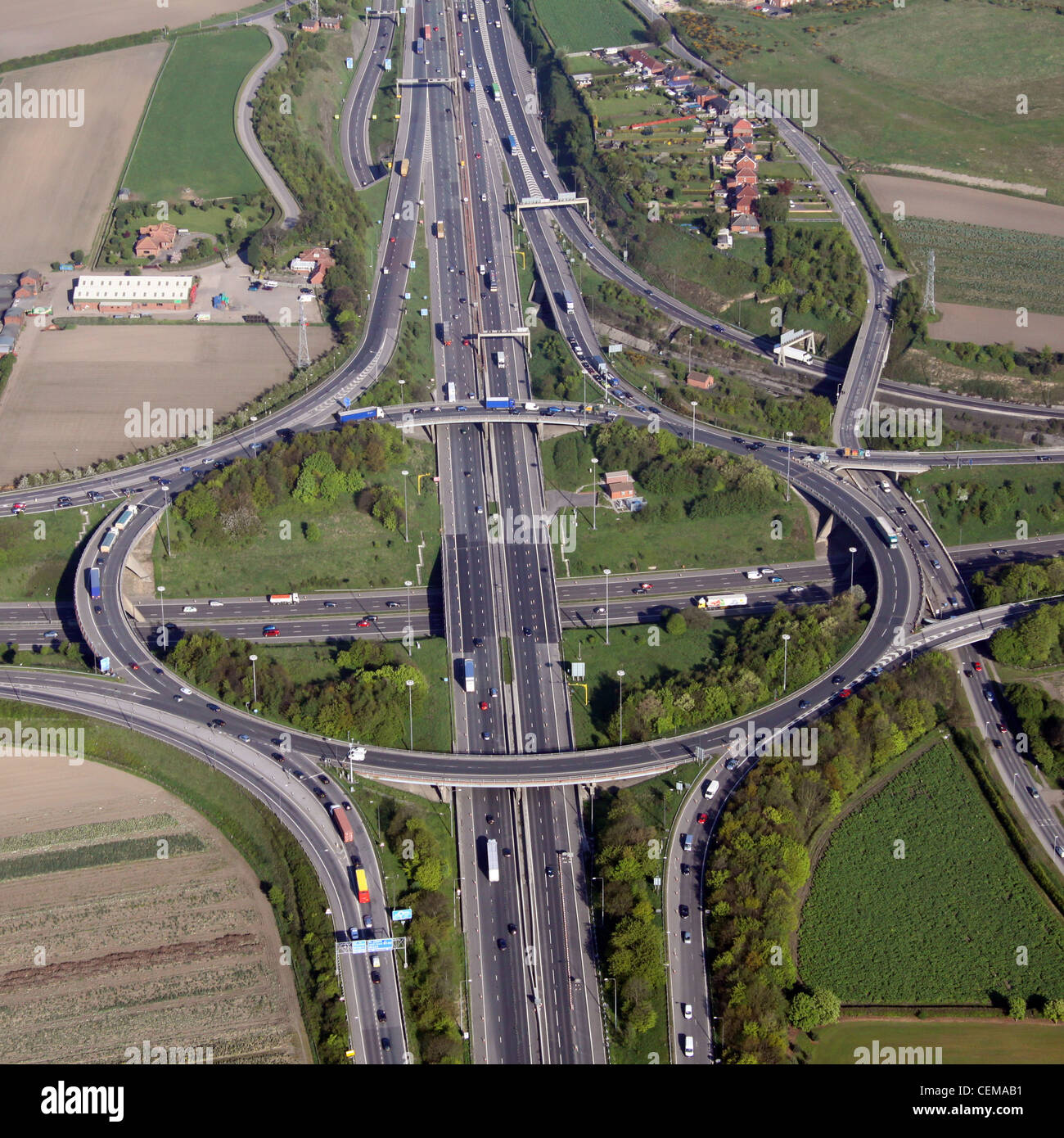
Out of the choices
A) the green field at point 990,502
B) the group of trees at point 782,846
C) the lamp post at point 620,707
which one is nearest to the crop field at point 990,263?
the green field at point 990,502

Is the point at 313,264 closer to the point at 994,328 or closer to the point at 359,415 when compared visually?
the point at 359,415

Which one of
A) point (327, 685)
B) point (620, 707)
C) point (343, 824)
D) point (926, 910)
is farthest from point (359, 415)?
point (926, 910)

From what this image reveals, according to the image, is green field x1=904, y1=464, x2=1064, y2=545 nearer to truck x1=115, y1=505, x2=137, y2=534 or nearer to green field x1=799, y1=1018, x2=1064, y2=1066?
green field x1=799, y1=1018, x2=1064, y2=1066

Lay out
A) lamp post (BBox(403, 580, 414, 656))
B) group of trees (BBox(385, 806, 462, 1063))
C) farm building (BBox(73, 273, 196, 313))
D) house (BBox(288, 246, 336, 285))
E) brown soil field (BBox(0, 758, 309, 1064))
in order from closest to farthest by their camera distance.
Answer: group of trees (BBox(385, 806, 462, 1063))
brown soil field (BBox(0, 758, 309, 1064))
lamp post (BBox(403, 580, 414, 656))
farm building (BBox(73, 273, 196, 313))
house (BBox(288, 246, 336, 285))

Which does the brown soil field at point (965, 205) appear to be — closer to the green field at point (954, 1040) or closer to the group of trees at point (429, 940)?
the group of trees at point (429, 940)

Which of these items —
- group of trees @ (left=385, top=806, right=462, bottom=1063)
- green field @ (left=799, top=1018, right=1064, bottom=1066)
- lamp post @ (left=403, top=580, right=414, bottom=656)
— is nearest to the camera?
green field @ (left=799, top=1018, right=1064, bottom=1066)

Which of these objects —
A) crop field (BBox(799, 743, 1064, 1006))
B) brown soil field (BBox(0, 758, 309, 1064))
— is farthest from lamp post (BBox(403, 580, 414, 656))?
crop field (BBox(799, 743, 1064, 1006))

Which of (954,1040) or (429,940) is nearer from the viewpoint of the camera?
(954,1040)

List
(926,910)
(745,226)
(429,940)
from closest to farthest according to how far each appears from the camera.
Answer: (429,940)
(926,910)
(745,226)

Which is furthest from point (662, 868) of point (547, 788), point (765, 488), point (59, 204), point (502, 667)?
point (59, 204)
